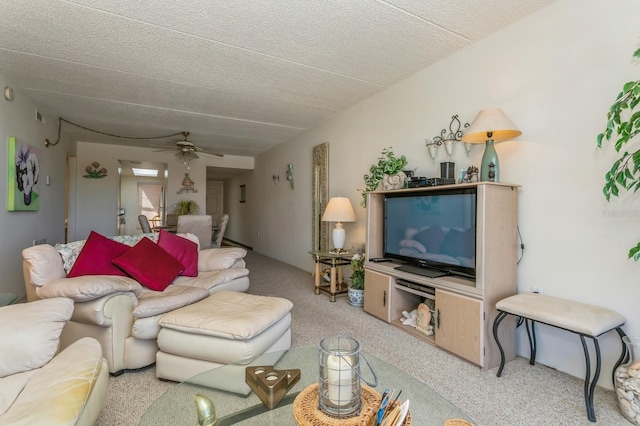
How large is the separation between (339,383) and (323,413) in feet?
0.40

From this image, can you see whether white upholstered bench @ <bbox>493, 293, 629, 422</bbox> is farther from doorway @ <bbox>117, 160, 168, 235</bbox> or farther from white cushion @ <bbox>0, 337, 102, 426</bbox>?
doorway @ <bbox>117, 160, 168, 235</bbox>

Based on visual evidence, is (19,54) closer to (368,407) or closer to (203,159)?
(368,407)

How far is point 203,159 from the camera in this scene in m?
7.46

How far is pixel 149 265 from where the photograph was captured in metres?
2.62

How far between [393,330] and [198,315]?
5.65 feet

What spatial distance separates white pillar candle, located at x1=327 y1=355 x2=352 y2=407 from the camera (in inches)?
40.6

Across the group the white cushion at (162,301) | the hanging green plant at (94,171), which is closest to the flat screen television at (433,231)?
the white cushion at (162,301)

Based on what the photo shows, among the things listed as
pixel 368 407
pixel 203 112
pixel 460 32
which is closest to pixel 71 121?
pixel 203 112

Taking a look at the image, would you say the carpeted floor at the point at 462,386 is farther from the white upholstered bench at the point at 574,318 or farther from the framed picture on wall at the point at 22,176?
the framed picture on wall at the point at 22,176

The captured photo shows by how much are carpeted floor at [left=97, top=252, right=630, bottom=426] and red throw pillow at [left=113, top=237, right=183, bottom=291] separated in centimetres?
74

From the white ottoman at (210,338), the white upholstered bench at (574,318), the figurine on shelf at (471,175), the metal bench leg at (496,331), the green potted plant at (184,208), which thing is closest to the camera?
the white upholstered bench at (574,318)

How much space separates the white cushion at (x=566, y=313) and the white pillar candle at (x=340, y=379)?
1.36 meters

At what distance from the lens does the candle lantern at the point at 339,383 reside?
3.39 ft

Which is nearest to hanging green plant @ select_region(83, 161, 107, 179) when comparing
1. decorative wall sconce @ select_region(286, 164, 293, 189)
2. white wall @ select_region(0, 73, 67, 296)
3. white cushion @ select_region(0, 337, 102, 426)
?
white wall @ select_region(0, 73, 67, 296)
